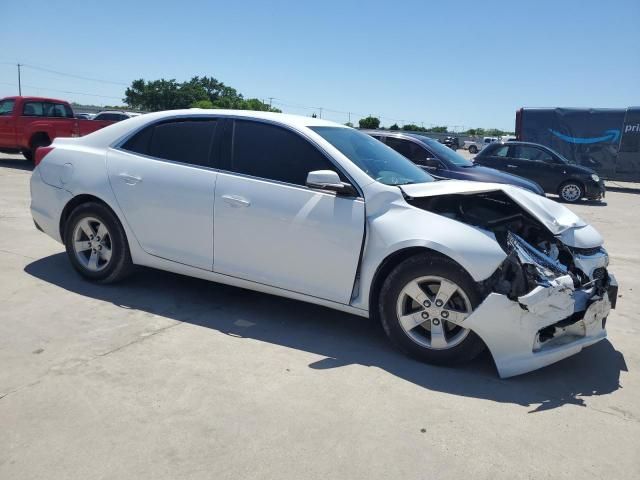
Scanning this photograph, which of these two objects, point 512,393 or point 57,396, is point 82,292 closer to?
point 57,396

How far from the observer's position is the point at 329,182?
386 centimetres

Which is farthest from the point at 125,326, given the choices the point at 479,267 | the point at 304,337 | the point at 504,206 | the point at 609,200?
the point at 609,200

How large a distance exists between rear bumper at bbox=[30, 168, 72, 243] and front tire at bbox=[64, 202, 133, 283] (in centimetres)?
15

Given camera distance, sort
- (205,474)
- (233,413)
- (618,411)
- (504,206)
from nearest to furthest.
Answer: (205,474)
(233,413)
(618,411)
(504,206)

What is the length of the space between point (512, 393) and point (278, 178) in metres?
2.25

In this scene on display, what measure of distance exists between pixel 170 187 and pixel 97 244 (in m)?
1.02

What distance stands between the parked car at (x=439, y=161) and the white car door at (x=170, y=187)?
551 centimetres

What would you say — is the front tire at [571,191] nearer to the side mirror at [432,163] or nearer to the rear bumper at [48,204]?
the side mirror at [432,163]

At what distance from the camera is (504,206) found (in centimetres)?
442

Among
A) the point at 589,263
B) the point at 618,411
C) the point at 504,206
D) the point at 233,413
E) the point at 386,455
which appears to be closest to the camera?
the point at 386,455

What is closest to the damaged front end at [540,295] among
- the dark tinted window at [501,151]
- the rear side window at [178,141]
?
the rear side window at [178,141]

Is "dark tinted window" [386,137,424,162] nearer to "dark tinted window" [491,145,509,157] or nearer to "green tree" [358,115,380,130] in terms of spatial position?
"dark tinted window" [491,145,509,157]

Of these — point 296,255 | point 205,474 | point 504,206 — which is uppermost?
point 504,206

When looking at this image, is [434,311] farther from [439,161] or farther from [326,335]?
[439,161]
